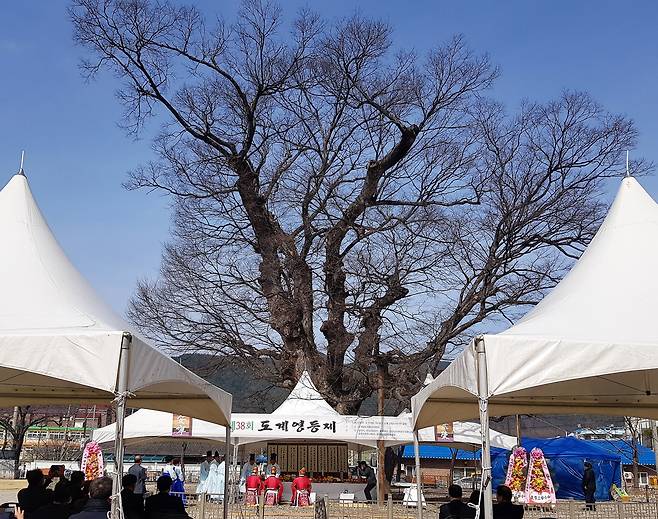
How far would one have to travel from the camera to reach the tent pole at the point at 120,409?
6043mm

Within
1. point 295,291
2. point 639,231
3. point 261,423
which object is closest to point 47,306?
point 639,231

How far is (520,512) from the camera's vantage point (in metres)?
7.25

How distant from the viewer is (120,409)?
6195 millimetres

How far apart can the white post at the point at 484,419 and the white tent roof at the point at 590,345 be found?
0.18ft

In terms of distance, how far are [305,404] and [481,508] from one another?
11503 millimetres

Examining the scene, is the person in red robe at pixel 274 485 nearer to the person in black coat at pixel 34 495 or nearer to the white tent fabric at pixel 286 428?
the white tent fabric at pixel 286 428

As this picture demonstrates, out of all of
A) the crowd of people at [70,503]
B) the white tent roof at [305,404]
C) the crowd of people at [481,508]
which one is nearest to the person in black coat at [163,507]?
the crowd of people at [70,503]

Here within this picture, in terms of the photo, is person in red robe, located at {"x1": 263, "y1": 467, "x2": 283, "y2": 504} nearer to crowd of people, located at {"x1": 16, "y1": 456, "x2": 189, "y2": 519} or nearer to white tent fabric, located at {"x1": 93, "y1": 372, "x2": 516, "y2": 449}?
white tent fabric, located at {"x1": 93, "y1": 372, "x2": 516, "y2": 449}

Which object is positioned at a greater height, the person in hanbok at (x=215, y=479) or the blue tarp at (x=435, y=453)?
the blue tarp at (x=435, y=453)

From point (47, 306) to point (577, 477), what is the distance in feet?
78.3

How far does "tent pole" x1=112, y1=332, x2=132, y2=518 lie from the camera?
19.8 ft

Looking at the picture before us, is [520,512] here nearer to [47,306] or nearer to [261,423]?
[47,306]

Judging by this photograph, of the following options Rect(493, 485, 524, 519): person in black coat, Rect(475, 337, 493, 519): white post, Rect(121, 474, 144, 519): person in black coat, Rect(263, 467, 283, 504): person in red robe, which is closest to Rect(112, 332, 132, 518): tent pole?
Rect(121, 474, 144, 519): person in black coat

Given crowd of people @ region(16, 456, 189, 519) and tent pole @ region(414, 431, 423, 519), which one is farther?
tent pole @ region(414, 431, 423, 519)
